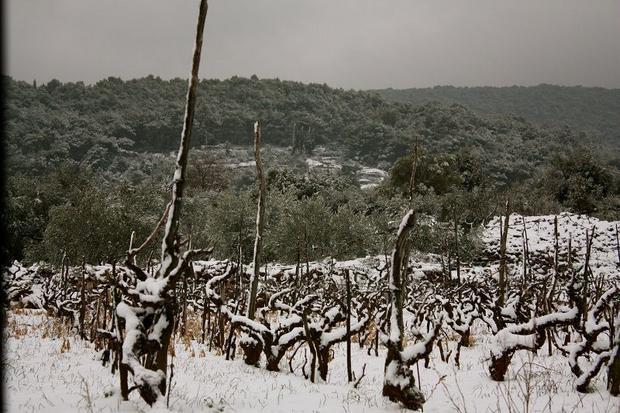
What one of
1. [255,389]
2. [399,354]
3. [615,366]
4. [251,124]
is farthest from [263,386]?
[251,124]

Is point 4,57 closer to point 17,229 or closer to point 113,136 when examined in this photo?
point 17,229

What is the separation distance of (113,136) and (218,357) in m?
86.8

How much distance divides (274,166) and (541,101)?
13829 cm

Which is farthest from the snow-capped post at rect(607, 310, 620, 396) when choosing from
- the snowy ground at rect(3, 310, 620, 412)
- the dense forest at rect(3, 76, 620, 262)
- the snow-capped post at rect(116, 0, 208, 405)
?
the snow-capped post at rect(116, 0, 208, 405)

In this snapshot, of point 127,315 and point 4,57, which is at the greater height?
point 4,57

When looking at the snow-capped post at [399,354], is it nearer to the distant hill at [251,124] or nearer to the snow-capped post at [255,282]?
the snow-capped post at [255,282]

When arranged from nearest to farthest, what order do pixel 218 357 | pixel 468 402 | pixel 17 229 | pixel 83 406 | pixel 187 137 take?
pixel 83 406, pixel 187 137, pixel 468 402, pixel 218 357, pixel 17 229

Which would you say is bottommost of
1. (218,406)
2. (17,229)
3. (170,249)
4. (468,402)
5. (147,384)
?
(17,229)

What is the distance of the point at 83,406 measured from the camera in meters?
3.02

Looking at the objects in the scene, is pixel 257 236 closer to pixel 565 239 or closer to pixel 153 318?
pixel 153 318

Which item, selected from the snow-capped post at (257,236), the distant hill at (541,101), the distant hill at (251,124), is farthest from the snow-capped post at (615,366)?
the distant hill at (541,101)

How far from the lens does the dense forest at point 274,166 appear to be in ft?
79.2

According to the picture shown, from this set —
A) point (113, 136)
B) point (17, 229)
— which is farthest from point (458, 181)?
point (113, 136)

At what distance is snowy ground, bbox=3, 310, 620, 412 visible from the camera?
3.28 metres
